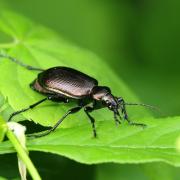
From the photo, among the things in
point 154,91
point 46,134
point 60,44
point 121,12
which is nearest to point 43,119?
point 46,134

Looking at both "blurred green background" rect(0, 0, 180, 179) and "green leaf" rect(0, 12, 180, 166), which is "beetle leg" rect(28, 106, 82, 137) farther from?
"blurred green background" rect(0, 0, 180, 179)

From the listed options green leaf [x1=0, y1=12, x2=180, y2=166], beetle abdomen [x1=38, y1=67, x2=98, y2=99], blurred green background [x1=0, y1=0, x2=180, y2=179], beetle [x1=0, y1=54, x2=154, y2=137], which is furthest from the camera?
blurred green background [x1=0, y1=0, x2=180, y2=179]

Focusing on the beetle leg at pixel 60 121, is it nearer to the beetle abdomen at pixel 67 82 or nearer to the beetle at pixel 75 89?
the beetle at pixel 75 89

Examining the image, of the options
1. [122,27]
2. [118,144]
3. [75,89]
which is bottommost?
[118,144]

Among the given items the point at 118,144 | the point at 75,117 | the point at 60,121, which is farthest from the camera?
the point at 75,117

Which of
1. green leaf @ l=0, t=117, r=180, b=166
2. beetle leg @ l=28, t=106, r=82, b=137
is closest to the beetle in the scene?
beetle leg @ l=28, t=106, r=82, b=137

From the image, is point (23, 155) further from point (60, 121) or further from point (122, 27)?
point (122, 27)

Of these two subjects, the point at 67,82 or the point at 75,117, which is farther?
the point at 67,82

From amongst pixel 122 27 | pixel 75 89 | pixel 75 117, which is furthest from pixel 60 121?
pixel 122 27
